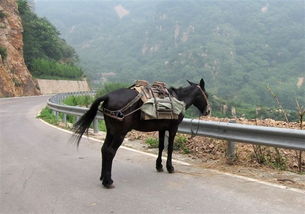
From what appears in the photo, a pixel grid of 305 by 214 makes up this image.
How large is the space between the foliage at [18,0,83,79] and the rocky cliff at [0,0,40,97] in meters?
8.95

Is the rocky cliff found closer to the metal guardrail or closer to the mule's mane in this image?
the metal guardrail

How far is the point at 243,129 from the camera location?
23.4 feet

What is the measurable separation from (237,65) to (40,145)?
147310 mm

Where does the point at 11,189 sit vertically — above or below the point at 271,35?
below

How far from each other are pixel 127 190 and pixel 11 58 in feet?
150

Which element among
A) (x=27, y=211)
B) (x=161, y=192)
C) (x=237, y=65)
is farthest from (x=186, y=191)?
(x=237, y=65)

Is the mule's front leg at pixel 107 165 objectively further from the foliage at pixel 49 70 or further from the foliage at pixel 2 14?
the foliage at pixel 49 70

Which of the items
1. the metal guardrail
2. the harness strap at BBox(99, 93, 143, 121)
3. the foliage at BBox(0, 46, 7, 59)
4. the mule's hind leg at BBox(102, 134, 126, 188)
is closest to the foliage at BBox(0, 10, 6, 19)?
the foliage at BBox(0, 46, 7, 59)

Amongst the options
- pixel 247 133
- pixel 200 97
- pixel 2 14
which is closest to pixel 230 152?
pixel 247 133

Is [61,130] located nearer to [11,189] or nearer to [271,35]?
[11,189]

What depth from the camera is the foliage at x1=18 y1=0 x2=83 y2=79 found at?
61.4m

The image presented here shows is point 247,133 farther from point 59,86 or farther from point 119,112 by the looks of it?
point 59,86

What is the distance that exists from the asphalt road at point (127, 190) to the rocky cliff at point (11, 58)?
3802cm

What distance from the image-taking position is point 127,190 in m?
5.78
